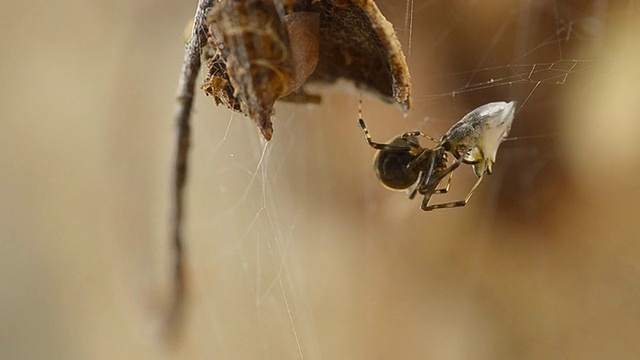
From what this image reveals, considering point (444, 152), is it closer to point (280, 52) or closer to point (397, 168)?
point (397, 168)

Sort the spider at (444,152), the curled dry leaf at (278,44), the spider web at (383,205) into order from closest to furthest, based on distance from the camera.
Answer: the curled dry leaf at (278,44) < the spider at (444,152) < the spider web at (383,205)

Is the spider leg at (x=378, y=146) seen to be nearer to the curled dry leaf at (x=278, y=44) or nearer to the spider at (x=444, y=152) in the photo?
the spider at (x=444, y=152)

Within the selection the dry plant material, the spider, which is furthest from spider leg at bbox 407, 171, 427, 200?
the dry plant material

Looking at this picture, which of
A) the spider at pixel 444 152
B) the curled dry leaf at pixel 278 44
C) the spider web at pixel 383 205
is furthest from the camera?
the spider web at pixel 383 205

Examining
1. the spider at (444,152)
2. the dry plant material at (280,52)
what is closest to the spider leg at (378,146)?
the spider at (444,152)

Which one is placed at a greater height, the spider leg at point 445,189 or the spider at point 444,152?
the spider at point 444,152

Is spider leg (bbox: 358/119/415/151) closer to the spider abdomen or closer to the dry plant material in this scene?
the spider abdomen
